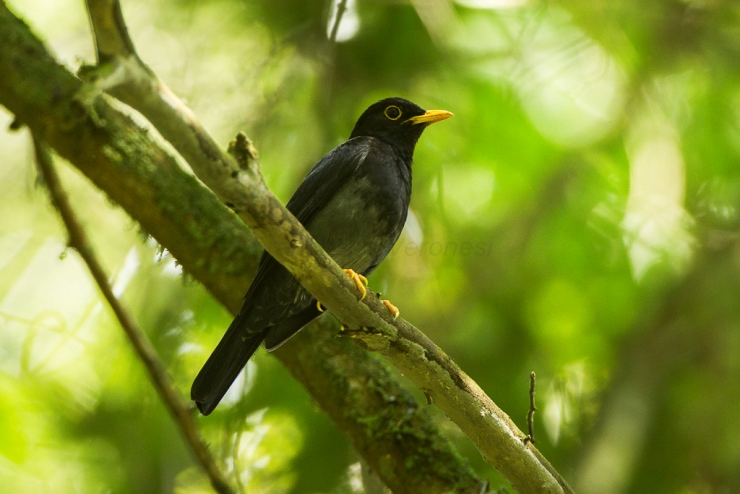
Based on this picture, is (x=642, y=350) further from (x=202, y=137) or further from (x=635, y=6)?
(x=202, y=137)

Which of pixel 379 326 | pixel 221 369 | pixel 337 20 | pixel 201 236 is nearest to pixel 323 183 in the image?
pixel 201 236

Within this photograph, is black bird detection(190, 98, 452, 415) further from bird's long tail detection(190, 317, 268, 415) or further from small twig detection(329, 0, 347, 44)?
small twig detection(329, 0, 347, 44)

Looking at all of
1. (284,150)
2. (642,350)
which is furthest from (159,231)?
(642,350)

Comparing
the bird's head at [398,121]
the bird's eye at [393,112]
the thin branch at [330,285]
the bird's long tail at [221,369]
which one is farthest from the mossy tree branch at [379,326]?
the bird's eye at [393,112]

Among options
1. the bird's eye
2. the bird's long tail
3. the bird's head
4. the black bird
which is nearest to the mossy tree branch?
the black bird

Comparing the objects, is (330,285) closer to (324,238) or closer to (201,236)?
(324,238)

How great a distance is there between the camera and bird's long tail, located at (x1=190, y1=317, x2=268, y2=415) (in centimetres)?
411

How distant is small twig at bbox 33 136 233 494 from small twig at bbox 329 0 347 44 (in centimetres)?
239

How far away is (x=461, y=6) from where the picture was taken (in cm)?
625

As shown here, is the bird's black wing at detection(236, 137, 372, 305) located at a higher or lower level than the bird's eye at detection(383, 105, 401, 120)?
lower

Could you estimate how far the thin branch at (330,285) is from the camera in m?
2.37

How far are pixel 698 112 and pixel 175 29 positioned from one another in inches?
172

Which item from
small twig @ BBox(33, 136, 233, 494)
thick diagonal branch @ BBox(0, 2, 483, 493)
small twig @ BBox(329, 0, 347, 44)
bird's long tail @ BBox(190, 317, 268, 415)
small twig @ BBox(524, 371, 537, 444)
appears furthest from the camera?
small twig @ BBox(329, 0, 347, 44)

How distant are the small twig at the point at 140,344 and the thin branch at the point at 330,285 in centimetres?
88
